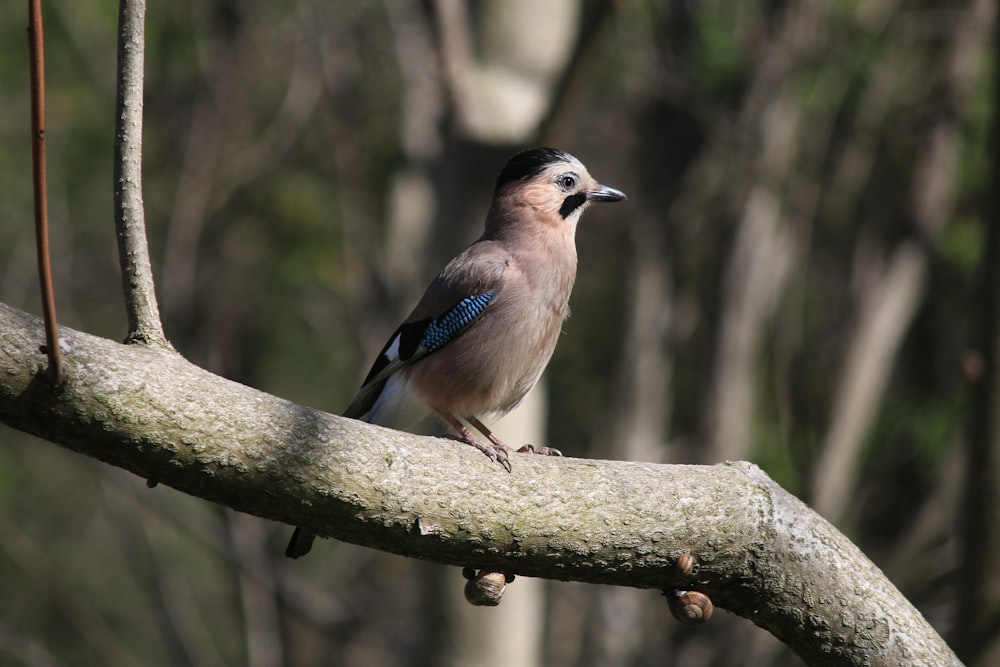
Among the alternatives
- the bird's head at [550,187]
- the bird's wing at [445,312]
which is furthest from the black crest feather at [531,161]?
the bird's wing at [445,312]

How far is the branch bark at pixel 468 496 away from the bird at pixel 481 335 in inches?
58.3

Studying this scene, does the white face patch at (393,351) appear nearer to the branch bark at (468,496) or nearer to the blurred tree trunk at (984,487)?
the branch bark at (468,496)

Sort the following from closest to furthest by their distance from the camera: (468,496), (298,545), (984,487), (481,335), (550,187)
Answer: (468,496) → (298,545) → (481,335) → (984,487) → (550,187)

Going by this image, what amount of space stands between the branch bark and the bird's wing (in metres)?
1.68

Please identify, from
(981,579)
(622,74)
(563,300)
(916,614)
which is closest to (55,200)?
(622,74)

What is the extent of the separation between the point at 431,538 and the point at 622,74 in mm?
7095

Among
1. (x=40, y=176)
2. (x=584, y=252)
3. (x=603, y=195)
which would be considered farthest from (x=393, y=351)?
(x=584, y=252)

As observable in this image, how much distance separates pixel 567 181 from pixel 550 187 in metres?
0.09

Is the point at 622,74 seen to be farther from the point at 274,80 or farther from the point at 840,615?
the point at 840,615

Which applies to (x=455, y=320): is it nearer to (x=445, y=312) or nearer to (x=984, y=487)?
(x=445, y=312)

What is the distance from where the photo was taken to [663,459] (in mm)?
8469

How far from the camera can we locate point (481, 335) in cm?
424

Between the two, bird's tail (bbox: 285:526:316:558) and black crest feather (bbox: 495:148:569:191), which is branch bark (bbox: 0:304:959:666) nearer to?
bird's tail (bbox: 285:526:316:558)

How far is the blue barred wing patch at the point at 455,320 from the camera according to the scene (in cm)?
429
